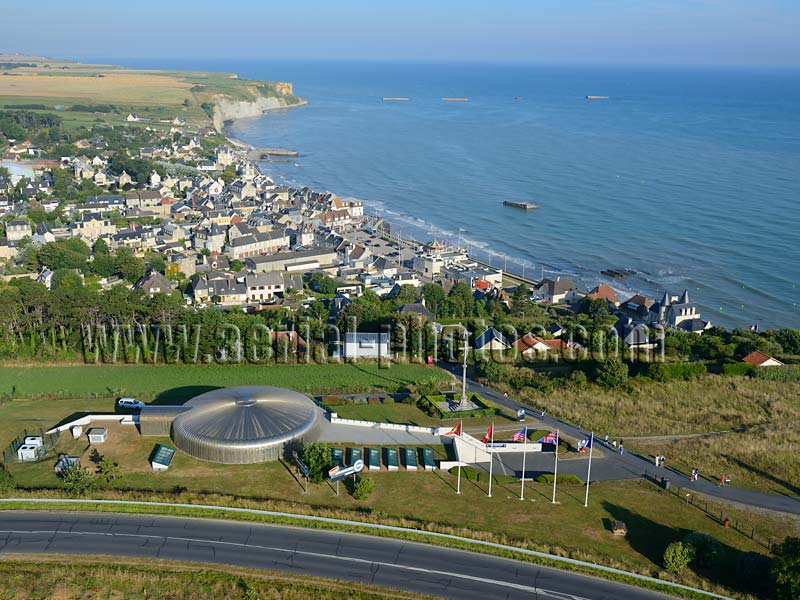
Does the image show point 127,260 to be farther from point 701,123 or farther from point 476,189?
point 701,123

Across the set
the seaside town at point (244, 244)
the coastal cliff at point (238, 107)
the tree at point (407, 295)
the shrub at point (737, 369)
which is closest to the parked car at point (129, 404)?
the seaside town at point (244, 244)

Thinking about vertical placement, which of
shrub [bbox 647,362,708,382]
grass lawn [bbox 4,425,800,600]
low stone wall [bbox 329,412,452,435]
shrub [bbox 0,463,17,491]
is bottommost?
grass lawn [bbox 4,425,800,600]

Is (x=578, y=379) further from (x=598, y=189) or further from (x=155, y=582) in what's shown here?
(x=598, y=189)

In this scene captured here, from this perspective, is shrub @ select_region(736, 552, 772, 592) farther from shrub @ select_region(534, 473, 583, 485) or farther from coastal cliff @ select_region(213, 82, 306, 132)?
coastal cliff @ select_region(213, 82, 306, 132)

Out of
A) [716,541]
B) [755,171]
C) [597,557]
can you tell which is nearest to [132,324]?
[597,557]

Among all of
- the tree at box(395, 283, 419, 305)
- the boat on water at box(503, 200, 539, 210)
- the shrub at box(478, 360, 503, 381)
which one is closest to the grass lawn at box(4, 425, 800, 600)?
the shrub at box(478, 360, 503, 381)

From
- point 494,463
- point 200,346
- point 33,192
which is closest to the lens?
point 494,463

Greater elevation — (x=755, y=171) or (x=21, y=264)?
(x=755, y=171)

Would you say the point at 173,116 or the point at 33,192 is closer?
the point at 33,192
